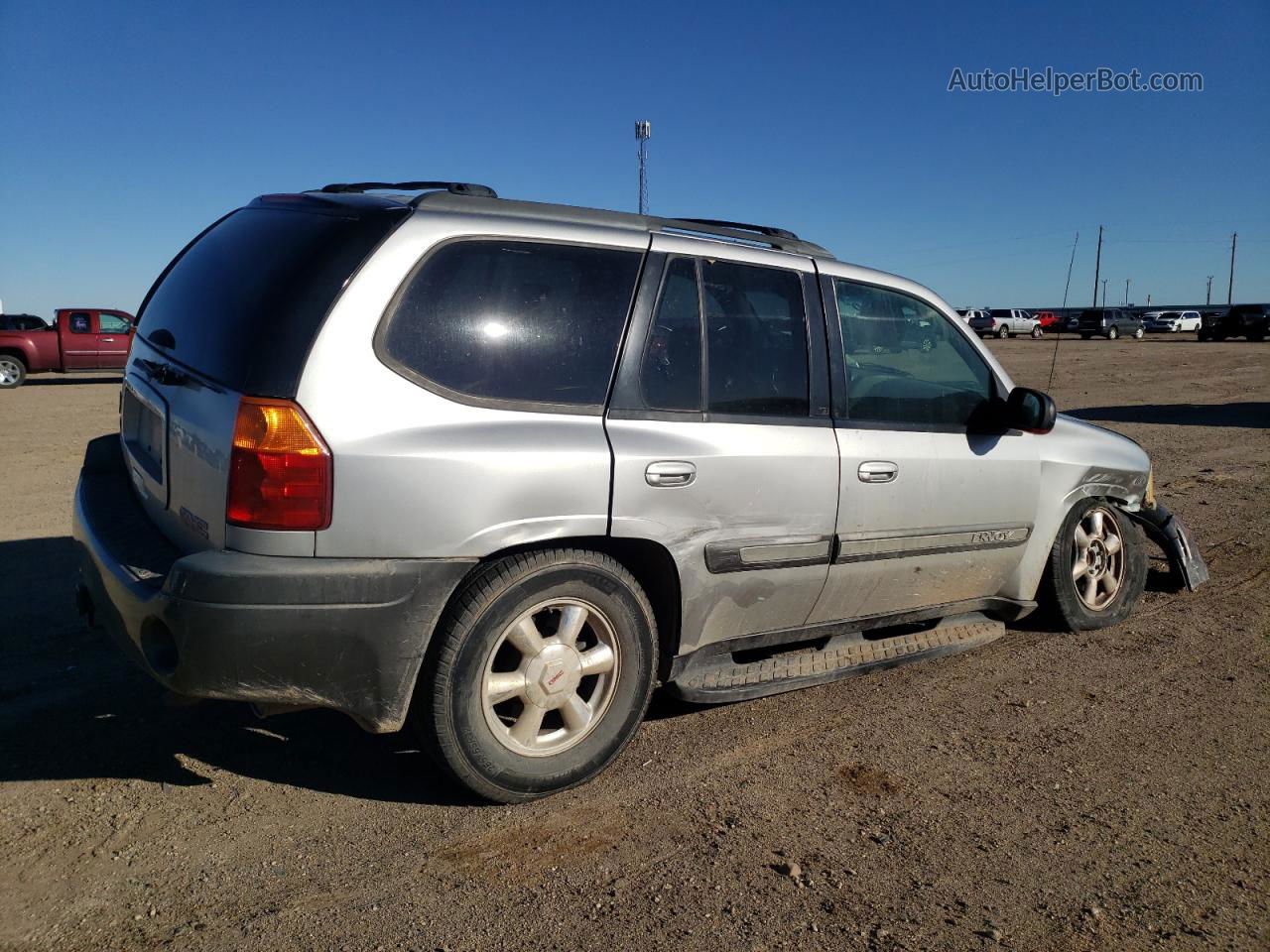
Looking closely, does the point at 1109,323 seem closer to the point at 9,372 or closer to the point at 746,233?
the point at 9,372

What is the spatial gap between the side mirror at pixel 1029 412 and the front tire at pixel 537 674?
195 centimetres

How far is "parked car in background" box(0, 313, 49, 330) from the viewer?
2336 centimetres

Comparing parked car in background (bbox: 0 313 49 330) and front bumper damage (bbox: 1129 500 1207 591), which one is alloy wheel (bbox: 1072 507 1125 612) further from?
parked car in background (bbox: 0 313 49 330)

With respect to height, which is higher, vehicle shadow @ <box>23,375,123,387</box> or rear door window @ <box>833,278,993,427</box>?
rear door window @ <box>833,278,993,427</box>

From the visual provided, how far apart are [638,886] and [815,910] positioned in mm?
473

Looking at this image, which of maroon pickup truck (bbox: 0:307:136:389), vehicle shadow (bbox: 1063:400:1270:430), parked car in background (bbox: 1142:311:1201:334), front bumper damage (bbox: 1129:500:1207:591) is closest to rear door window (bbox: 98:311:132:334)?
maroon pickup truck (bbox: 0:307:136:389)

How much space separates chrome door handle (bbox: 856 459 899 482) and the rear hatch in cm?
192

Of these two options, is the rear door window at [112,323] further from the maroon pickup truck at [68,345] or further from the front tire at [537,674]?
the front tire at [537,674]

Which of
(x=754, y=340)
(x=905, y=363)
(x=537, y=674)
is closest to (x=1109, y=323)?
(x=905, y=363)

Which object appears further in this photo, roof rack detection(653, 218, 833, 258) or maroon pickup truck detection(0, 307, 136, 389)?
maroon pickup truck detection(0, 307, 136, 389)

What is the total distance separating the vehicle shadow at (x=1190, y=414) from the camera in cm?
1463

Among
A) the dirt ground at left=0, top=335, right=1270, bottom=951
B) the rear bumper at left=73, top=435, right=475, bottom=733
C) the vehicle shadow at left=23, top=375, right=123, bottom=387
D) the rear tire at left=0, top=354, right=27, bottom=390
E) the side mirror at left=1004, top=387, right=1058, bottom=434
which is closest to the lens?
the dirt ground at left=0, top=335, right=1270, bottom=951

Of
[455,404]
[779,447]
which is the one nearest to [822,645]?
[779,447]

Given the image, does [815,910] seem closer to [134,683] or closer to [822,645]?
[822,645]
